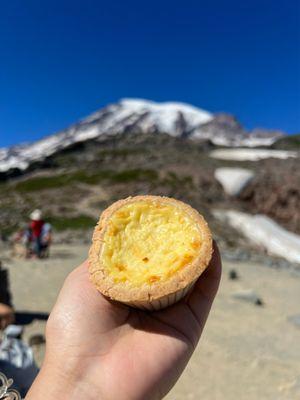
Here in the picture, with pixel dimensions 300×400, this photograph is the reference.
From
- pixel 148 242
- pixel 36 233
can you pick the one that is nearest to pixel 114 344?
pixel 148 242

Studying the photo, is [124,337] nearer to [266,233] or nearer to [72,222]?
[72,222]

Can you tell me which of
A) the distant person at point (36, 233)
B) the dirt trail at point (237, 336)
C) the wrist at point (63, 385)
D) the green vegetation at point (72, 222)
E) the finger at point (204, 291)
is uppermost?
the finger at point (204, 291)

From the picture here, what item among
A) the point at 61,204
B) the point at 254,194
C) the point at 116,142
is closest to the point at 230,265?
the point at 61,204

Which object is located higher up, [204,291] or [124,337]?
[204,291]

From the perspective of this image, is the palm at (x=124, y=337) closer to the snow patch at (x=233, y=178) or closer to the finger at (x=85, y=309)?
the finger at (x=85, y=309)

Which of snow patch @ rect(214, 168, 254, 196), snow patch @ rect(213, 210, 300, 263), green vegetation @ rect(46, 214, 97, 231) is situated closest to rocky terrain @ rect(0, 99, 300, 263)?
green vegetation @ rect(46, 214, 97, 231)

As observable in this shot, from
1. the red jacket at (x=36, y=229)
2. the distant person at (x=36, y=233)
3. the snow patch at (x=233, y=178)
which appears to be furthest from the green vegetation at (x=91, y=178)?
the red jacket at (x=36, y=229)
